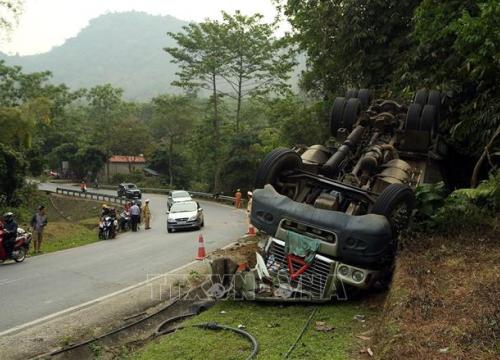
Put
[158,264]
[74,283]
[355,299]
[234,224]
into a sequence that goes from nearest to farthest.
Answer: [355,299]
[74,283]
[158,264]
[234,224]

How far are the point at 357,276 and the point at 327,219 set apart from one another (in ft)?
3.12

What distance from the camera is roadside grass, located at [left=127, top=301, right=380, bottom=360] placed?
587 cm

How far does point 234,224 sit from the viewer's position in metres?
22.6

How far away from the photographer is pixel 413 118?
1110 centimetres

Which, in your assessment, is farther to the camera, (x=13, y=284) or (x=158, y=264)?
(x=158, y=264)

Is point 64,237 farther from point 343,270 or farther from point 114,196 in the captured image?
point 343,270

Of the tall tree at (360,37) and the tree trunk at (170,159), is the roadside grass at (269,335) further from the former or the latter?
the tree trunk at (170,159)

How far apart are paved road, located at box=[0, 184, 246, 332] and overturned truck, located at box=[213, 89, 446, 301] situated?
3623 millimetres

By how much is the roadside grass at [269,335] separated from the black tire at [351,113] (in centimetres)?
555

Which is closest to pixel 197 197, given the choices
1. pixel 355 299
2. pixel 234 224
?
pixel 234 224

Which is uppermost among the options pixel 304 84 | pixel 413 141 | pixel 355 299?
pixel 304 84

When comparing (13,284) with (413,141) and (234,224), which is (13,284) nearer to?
(413,141)

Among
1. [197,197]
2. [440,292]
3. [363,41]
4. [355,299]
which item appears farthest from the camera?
[197,197]

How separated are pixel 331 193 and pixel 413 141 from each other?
3.46m
